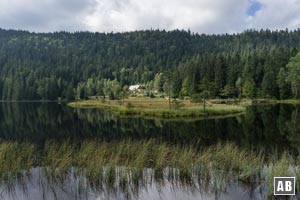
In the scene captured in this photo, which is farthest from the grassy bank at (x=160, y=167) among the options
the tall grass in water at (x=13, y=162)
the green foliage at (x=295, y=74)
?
the green foliage at (x=295, y=74)

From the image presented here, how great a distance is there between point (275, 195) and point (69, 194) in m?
8.09

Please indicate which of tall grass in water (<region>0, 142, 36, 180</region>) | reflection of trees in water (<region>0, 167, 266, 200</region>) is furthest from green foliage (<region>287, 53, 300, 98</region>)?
tall grass in water (<region>0, 142, 36, 180</region>)

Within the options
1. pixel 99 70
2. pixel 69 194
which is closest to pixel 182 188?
pixel 69 194

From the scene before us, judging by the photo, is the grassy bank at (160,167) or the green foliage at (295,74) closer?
the grassy bank at (160,167)

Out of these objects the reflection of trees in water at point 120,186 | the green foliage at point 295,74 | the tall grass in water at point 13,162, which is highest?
the green foliage at point 295,74

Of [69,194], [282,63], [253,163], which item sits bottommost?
[69,194]

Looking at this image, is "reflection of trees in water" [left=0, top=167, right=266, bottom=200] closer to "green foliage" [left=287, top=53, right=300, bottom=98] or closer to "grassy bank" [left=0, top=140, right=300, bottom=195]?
"grassy bank" [left=0, top=140, right=300, bottom=195]

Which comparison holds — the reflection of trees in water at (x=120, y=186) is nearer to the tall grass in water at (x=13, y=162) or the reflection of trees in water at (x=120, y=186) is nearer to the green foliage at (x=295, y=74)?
the tall grass in water at (x=13, y=162)

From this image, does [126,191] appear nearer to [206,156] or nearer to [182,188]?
[182,188]

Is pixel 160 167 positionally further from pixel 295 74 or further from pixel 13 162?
pixel 295 74

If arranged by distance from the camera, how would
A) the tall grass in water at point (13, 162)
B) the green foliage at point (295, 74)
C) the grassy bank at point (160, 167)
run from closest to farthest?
the grassy bank at point (160, 167), the tall grass in water at point (13, 162), the green foliage at point (295, 74)

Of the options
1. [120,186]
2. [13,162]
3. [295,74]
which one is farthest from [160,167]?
[295,74]

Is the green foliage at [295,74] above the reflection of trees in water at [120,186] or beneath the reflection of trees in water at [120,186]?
above

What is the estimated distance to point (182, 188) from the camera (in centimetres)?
1246
